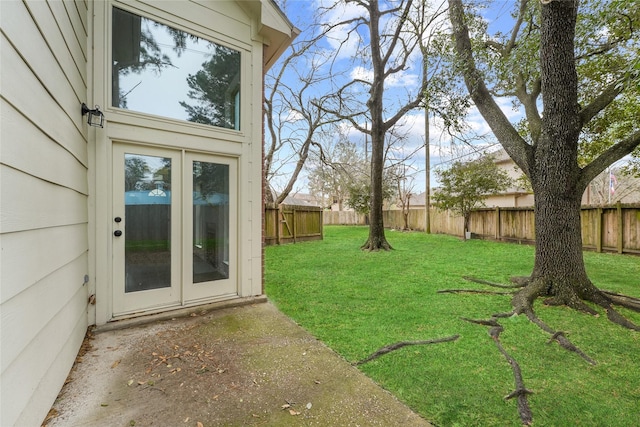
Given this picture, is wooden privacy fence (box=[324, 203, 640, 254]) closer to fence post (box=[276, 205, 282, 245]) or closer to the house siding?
fence post (box=[276, 205, 282, 245])

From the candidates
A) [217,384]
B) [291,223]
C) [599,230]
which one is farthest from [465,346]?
[291,223]

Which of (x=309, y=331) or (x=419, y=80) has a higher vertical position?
(x=419, y=80)

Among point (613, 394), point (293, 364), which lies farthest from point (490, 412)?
point (293, 364)

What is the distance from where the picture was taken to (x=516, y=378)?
2.01m

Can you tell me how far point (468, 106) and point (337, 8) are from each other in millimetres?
5360

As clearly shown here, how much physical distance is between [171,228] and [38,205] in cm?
168

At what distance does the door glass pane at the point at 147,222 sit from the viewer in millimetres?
3041

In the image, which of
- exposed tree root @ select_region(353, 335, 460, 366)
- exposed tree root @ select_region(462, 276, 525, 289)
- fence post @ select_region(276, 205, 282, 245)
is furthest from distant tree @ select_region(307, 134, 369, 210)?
exposed tree root @ select_region(353, 335, 460, 366)

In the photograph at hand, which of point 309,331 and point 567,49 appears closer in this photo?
point 309,331

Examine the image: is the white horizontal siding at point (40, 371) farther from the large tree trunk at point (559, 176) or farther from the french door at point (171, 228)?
the large tree trunk at point (559, 176)

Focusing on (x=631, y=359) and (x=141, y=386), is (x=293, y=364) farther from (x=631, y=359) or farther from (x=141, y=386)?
(x=631, y=359)

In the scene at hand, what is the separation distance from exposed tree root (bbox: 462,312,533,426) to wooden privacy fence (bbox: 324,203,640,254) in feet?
23.5

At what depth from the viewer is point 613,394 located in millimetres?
1841

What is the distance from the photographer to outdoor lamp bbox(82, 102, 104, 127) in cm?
264
